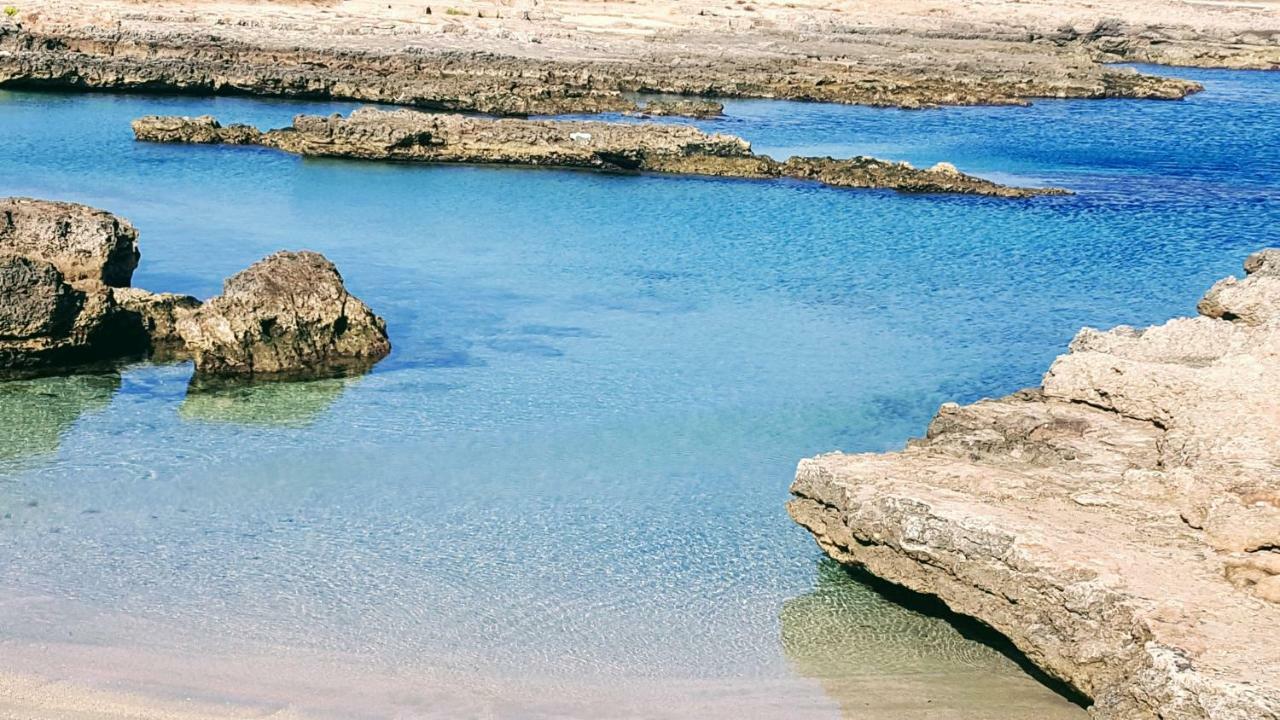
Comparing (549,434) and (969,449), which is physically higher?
(969,449)

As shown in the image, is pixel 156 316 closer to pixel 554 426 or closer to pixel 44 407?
pixel 44 407

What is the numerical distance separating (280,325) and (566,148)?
45.4ft

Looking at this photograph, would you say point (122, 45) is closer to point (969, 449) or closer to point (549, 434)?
point (549, 434)

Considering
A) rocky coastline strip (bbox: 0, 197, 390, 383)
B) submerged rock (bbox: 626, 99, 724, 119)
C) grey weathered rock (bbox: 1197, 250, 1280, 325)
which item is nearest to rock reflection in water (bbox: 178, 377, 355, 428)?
rocky coastline strip (bbox: 0, 197, 390, 383)

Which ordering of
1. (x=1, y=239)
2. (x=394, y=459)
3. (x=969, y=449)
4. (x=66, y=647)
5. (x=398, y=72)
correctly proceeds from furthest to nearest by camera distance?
(x=398, y=72)
(x=1, y=239)
(x=394, y=459)
(x=969, y=449)
(x=66, y=647)

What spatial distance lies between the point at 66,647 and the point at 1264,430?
7184 millimetres

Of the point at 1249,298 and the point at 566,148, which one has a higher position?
the point at 1249,298

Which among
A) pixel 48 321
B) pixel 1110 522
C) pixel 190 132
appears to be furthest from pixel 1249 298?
pixel 190 132

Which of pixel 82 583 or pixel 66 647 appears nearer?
pixel 66 647

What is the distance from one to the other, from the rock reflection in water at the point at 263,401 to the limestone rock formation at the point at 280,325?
27 centimetres

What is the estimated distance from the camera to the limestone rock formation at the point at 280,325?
1388 centimetres

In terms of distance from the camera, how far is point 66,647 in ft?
27.3

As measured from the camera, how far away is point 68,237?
15070 millimetres

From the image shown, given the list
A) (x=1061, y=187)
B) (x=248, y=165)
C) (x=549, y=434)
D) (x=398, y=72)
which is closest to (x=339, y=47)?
(x=398, y=72)
